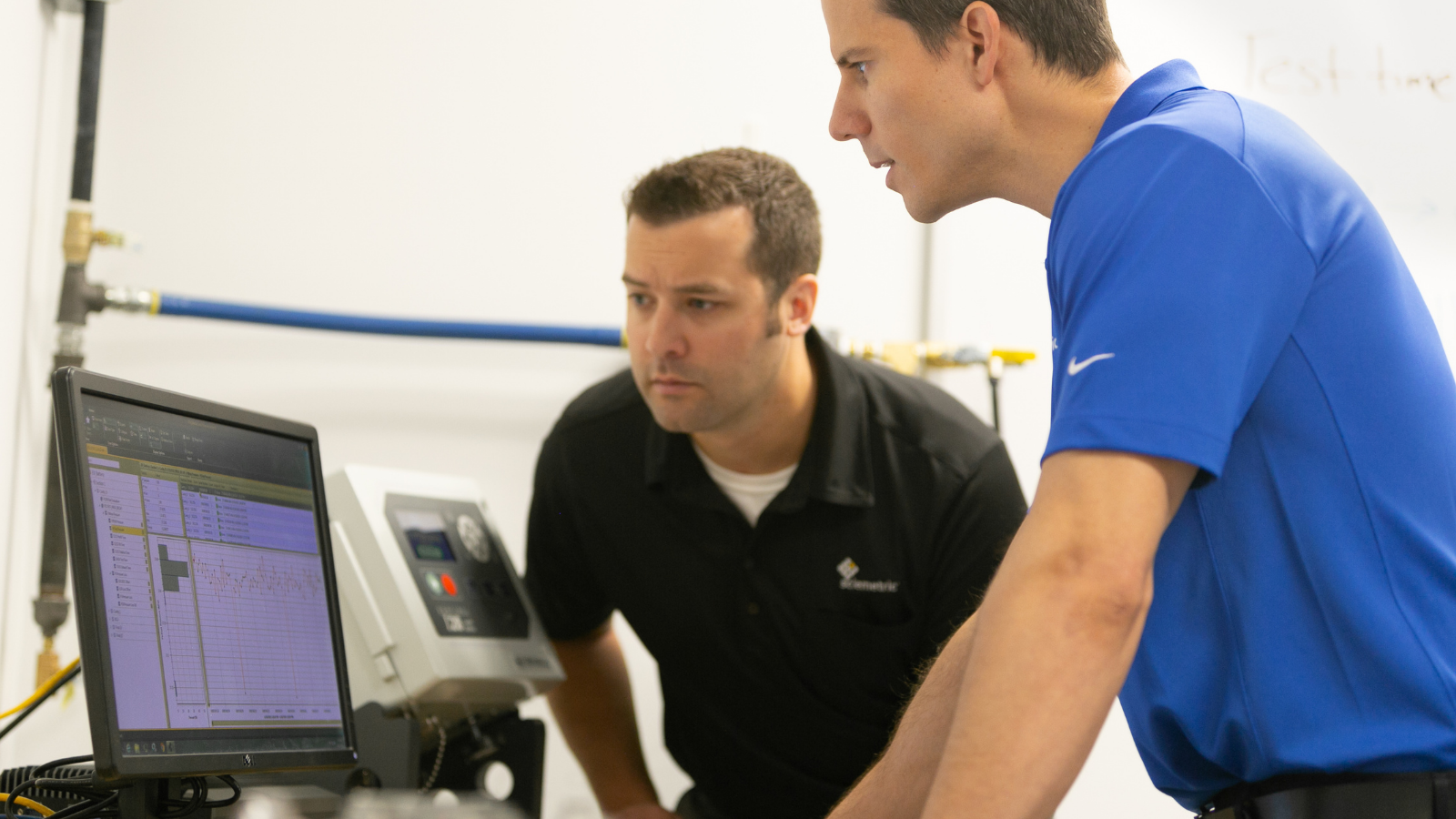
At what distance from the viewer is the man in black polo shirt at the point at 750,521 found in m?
1.59

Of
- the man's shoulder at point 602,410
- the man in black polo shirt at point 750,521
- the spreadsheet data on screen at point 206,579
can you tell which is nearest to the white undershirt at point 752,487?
the man in black polo shirt at point 750,521

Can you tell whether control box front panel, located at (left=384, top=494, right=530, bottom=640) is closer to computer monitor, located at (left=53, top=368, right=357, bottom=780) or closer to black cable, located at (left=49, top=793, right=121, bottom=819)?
computer monitor, located at (left=53, top=368, right=357, bottom=780)

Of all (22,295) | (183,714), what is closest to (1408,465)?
(183,714)

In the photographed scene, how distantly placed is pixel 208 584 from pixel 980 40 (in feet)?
2.39

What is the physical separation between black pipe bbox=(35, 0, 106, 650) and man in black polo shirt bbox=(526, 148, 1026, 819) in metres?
0.69

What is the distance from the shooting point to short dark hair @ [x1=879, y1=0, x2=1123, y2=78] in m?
0.81

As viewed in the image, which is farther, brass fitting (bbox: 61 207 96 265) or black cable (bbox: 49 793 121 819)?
brass fitting (bbox: 61 207 96 265)

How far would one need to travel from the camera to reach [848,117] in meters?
0.90

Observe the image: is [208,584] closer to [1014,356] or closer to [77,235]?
[77,235]

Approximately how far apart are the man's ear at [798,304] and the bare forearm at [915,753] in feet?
2.80

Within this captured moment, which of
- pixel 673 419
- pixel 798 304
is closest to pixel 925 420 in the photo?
pixel 798 304

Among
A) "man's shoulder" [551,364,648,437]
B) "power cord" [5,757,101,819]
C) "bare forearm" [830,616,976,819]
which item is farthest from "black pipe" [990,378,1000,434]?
"power cord" [5,757,101,819]

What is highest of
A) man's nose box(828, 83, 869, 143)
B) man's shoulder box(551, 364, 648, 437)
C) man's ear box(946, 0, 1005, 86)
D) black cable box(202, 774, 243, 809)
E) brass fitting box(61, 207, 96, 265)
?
man's ear box(946, 0, 1005, 86)

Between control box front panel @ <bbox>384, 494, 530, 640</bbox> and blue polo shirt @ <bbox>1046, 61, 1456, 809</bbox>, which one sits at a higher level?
blue polo shirt @ <bbox>1046, 61, 1456, 809</bbox>
